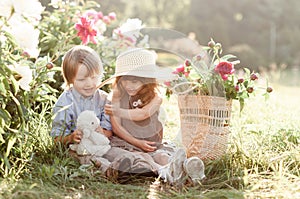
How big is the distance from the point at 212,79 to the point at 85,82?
0.77m

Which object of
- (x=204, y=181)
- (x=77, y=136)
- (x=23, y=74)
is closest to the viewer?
(x=23, y=74)

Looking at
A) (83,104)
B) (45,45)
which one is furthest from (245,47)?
(83,104)

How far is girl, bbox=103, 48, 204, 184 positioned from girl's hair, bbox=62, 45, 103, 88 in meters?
0.15

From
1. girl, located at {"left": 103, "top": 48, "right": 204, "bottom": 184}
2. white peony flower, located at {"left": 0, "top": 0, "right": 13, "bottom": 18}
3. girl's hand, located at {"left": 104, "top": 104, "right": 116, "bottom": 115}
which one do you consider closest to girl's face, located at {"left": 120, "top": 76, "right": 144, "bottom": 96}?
girl, located at {"left": 103, "top": 48, "right": 204, "bottom": 184}

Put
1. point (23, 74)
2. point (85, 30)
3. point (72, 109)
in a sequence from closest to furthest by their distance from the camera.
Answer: point (23, 74) → point (72, 109) → point (85, 30)

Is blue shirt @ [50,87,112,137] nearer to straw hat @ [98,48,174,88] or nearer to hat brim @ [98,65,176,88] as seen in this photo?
hat brim @ [98,65,176,88]

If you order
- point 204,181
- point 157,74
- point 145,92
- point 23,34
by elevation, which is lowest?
point 204,181

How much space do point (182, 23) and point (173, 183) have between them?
15.7 metres

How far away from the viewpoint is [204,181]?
9.34 feet

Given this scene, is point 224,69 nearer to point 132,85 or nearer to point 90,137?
point 132,85

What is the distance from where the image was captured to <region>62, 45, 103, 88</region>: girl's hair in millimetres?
3133

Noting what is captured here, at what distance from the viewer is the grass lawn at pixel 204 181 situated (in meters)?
2.55

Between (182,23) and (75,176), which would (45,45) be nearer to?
(75,176)

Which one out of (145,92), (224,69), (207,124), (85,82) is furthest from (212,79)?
(85,82)
